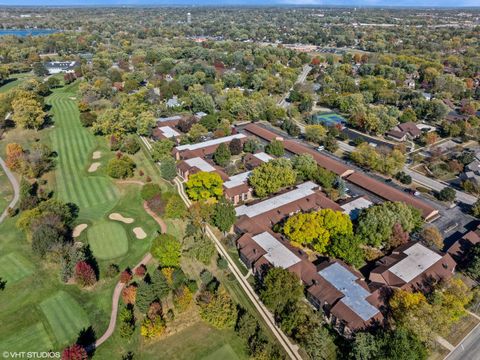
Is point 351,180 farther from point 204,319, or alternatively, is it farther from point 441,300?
point 204,319

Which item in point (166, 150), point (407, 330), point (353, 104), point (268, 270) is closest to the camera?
point (407, 330)

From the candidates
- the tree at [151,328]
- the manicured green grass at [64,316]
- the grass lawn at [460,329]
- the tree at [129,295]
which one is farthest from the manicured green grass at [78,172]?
the grass lawn at [460,329]

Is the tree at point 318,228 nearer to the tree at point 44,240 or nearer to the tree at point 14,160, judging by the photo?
the tree at point 44,240

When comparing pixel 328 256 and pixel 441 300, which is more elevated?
pixel 441 300

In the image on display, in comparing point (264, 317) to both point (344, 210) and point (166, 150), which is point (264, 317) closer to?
point (344, 210)

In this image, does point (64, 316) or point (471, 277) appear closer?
point (64, 316)

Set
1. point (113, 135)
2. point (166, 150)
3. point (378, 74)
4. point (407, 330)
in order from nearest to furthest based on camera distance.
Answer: point (407, 330), point (166, 150), point (113, 135), point (378, 74)

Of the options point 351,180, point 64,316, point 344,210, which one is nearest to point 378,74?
point 351,180

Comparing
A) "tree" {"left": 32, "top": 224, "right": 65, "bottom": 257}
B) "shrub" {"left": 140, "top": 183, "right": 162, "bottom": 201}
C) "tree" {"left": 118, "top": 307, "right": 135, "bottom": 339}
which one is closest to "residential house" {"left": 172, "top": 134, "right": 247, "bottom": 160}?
"shrub" {"left": 140, "top": 183, "right": 162, "bottom": 201}
